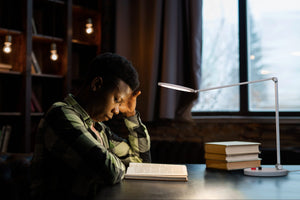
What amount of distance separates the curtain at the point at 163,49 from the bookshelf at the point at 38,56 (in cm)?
48

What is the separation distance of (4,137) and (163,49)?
A: 1.61 m

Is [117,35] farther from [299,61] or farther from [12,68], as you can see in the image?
[299,61]

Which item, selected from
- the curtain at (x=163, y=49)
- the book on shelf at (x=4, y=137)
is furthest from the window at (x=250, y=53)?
the book on shelf at (x=4, y=137)

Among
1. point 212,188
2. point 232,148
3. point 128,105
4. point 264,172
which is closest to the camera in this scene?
point 212,188

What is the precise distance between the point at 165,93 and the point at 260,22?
42.2 inches

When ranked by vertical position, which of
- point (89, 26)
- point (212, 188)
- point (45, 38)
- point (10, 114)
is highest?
point (89, 26)

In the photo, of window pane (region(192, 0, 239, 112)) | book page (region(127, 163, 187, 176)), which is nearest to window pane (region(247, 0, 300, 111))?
window pane (region(192, 0, 239, 112))

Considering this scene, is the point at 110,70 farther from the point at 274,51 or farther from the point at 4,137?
the point at 274,51

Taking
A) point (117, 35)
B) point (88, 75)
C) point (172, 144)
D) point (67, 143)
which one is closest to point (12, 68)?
point (117, 35)

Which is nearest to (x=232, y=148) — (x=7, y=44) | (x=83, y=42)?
(x=7, y=44)

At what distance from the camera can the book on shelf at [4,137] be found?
9.88ft

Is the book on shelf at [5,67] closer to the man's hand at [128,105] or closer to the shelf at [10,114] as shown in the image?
the shelf at [10,114]

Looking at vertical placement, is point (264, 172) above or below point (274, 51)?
below

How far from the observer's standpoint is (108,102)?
61.5 inches
